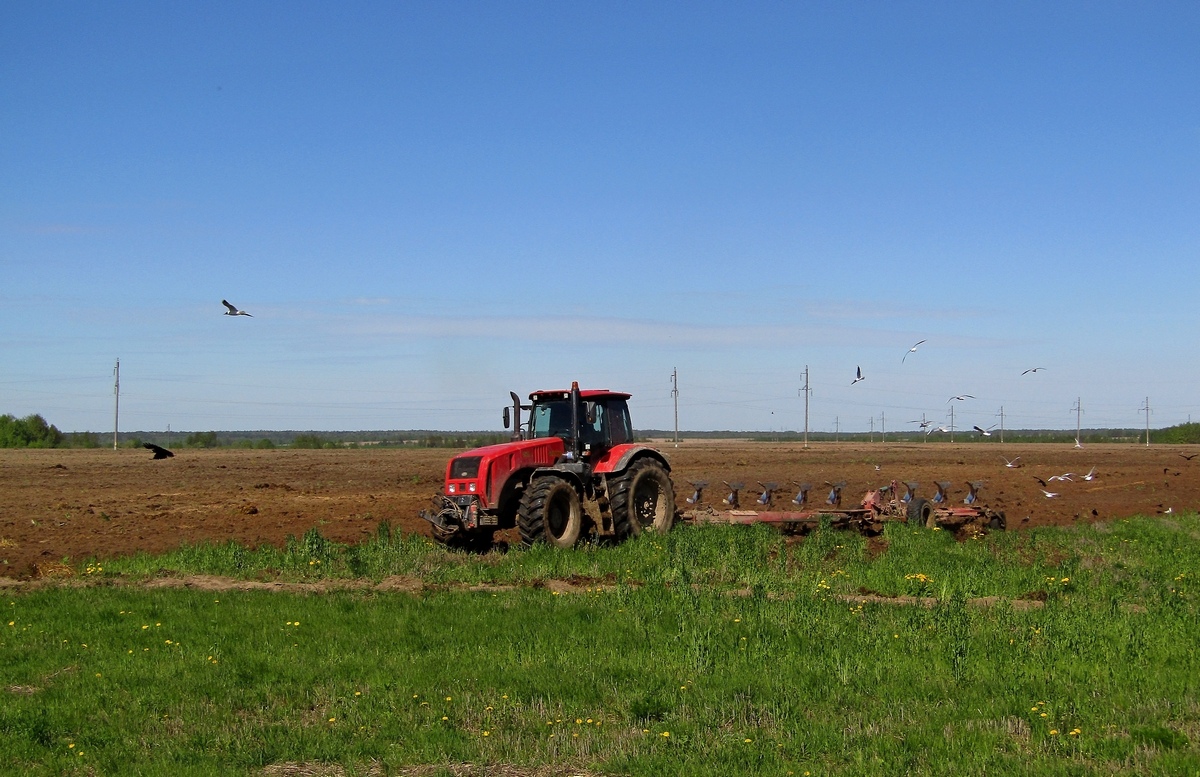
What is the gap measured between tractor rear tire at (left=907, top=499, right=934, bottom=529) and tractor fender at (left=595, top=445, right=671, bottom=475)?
5264 mm

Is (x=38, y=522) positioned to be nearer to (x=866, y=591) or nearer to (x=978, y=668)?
(x=866, y=591)

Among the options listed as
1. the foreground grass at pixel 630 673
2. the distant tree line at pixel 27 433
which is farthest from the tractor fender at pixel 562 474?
the distant tree line at pixel 27 433

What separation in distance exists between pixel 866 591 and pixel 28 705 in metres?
9.95

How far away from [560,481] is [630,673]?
25.4ft

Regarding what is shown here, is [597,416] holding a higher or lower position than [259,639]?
higher

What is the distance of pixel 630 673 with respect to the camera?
981 cm

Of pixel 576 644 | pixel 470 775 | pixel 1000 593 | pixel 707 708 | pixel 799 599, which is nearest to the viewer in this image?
pixel 470 775

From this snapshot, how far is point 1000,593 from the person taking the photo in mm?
13914

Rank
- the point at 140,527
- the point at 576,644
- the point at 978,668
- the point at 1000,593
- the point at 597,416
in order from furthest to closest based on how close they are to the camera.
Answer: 1. the point at 140,527
2. the point at 597,416
3. the point at 1000,593
4. the point at 576,644
5. the point at 978,668

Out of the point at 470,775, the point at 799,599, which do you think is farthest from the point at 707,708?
the point at 799,599

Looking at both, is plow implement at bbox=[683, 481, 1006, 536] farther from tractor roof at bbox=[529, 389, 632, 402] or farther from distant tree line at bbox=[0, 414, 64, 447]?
distant tree line at bbox=[0, 414, 64, 447]


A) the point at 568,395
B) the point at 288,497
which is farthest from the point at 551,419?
the point at 288,497

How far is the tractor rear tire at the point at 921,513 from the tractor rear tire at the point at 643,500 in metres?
4.74

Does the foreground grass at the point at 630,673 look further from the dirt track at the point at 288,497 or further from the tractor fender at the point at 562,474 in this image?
the dirt track at the point at 288,497
